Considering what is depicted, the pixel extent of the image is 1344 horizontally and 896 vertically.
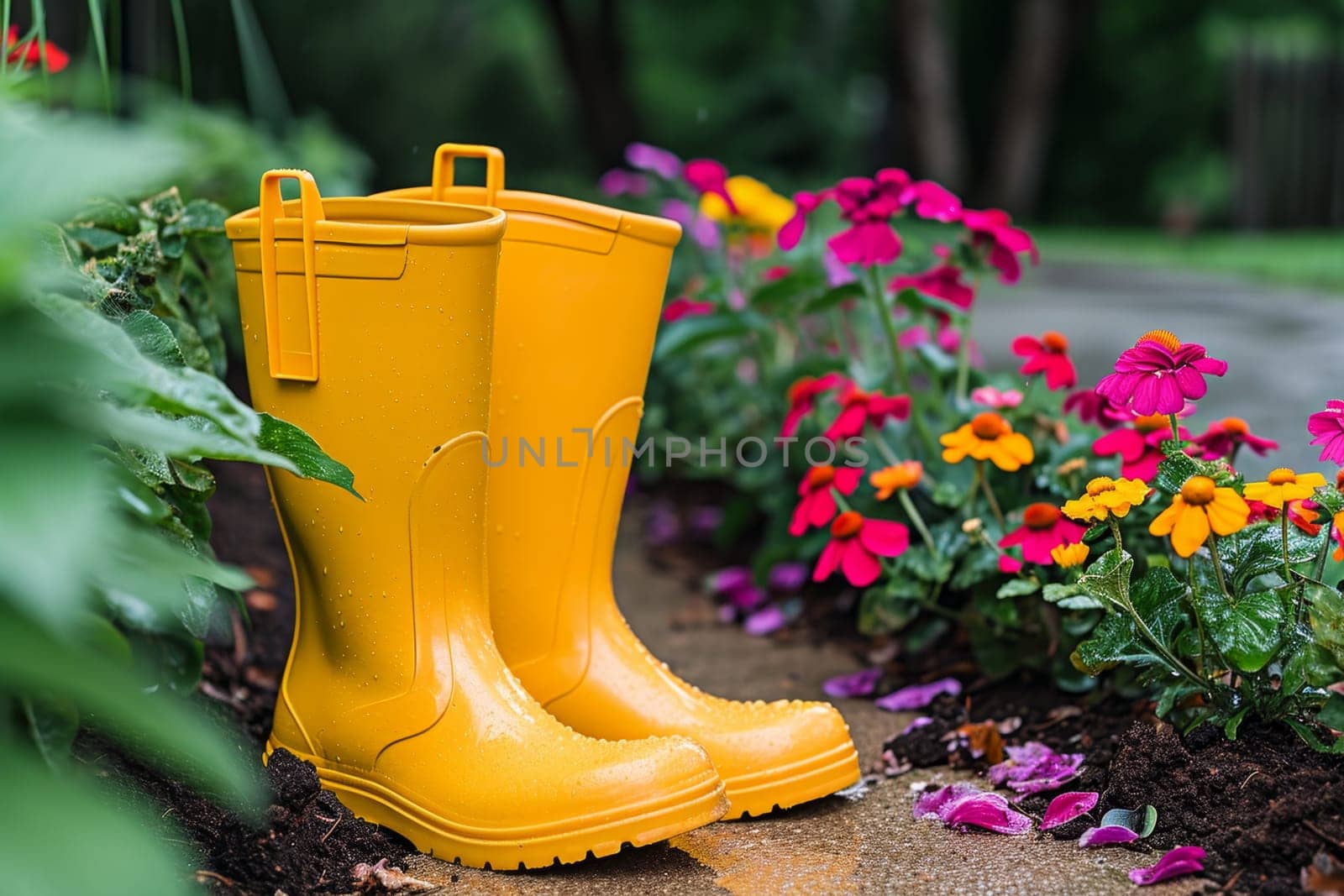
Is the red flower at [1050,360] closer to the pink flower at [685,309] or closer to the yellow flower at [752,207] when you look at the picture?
the pink flower at [685,309]

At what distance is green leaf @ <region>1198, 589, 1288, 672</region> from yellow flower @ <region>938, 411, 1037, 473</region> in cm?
33

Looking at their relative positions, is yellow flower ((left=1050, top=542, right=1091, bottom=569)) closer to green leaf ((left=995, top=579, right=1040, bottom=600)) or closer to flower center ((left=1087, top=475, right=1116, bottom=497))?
flower center ((left=1087, top=475, right=1116, bottom=497))

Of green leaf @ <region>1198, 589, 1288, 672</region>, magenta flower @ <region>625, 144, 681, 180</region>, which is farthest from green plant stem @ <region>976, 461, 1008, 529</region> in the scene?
magenta flower @ <region>625, 144, 681, 180</region>

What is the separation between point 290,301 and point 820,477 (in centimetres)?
72

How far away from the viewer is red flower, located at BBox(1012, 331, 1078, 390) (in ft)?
5.27

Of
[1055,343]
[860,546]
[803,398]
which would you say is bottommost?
[860,546]

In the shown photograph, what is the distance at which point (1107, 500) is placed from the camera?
116 cm

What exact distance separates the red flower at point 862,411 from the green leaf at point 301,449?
838 millimetres

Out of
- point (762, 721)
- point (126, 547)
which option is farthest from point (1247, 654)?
point (126, 547)

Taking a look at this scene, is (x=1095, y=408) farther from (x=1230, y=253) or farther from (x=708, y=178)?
(x=1230, y=253)

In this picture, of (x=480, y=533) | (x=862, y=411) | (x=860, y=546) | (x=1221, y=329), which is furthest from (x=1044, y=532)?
(x=1221, y=329)

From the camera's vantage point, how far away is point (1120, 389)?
1.20 m

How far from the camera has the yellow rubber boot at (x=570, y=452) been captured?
1.32 meters

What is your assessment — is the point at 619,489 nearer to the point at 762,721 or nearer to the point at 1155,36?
the point at 762,721
